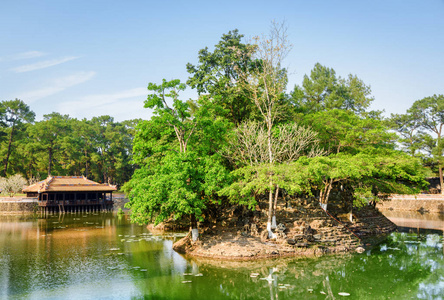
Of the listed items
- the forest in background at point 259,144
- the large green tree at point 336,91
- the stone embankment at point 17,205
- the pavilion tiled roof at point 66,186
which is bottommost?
the stone embankment at point 17,205

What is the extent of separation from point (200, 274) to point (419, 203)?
4241 centimetres

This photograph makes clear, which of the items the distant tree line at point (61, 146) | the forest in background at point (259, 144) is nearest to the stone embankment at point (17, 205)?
the distant tree line at point (61, 146)

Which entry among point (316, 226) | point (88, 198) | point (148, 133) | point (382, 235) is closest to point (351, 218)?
point (382, 235)

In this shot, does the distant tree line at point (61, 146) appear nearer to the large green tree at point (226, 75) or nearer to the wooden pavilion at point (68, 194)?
the wooden pavilion at point (68, 194)

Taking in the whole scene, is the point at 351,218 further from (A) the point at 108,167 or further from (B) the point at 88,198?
(A) the point at 108,167

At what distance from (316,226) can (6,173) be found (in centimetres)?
6214

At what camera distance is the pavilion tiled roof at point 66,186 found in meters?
47.8

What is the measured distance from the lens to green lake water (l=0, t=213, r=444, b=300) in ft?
43.7

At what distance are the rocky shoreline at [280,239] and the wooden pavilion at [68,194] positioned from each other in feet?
106

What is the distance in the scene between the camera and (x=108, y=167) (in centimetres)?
7538

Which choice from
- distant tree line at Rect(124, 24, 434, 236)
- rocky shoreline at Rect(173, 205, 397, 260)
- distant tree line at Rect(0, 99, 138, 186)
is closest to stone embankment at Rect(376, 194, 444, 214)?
distant tree line at Rect(124, 24, 434, 236)

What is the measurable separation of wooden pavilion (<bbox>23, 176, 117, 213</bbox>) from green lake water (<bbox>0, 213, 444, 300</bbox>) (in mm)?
24868

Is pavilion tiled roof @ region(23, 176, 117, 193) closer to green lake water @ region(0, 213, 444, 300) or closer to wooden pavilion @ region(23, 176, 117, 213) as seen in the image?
wooden pavilion @ region(23, 176, 117, 213)

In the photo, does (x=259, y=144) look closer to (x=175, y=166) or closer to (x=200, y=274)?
(x=175, y=166)
